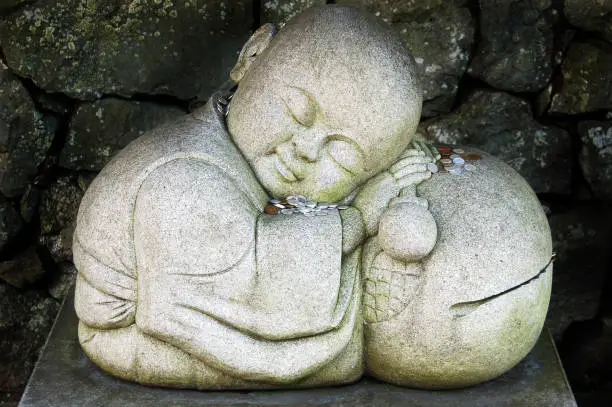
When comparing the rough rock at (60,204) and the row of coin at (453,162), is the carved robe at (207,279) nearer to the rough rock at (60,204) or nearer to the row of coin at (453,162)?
the row of coin at (453,162)

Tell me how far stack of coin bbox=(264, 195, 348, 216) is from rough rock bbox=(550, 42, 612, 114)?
126cm

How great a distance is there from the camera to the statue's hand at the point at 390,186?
2705mm

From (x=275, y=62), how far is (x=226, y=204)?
439 mm

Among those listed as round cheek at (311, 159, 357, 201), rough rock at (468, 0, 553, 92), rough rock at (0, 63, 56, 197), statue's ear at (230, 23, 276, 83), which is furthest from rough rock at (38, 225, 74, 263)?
rough rock at (468, 0, 553, 92)

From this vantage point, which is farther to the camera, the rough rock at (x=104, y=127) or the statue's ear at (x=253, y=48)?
the rough rock at (x=104, y=127)

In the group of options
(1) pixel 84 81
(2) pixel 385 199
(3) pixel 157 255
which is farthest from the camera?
(1) pixel 84 81

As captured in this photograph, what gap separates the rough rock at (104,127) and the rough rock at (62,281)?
1.38 ft

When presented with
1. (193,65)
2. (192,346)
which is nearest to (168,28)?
(193,65)

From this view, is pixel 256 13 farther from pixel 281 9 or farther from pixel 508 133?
pixel 508 133

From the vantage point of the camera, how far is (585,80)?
11.6 feet

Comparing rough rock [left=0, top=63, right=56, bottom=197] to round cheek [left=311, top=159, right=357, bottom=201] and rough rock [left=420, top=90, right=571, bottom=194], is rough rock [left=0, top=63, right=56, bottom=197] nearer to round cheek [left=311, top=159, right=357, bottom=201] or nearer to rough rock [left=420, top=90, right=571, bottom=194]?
round cheek [left=311, top=159, right=357, bottom=201]

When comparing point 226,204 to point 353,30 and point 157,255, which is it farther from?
point 353,30

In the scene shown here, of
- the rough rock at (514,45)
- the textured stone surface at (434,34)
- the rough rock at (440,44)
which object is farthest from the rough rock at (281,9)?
the rough rock at (514,45)

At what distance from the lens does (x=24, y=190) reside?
3.61 metres
